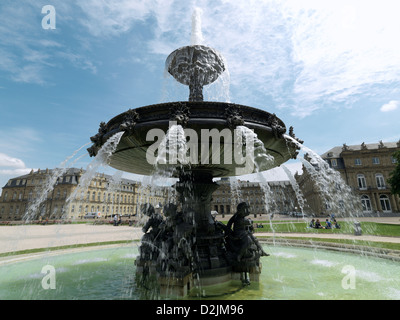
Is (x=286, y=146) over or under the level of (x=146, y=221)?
over

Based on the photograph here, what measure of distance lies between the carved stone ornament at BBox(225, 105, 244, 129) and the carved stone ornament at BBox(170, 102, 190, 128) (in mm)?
820

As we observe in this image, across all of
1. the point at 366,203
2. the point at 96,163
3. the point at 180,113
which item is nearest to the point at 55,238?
the point at 96,163

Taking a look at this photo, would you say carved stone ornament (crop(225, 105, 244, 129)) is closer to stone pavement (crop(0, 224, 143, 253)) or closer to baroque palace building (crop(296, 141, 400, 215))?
stone pavement (crop(0, 224, 143, 253))

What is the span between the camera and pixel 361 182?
47500 mm

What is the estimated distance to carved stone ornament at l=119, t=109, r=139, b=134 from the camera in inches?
163

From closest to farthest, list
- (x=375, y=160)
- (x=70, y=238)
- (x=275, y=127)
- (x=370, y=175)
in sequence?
(x=275, y=127) → (x=70, y=238) → (x=370, y=175) → (x=375, y=160)

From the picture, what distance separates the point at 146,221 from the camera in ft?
19.1

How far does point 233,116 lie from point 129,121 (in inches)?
85.7

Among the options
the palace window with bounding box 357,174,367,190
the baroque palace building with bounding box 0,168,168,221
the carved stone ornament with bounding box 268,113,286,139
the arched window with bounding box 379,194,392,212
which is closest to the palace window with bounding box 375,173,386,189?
the arched window with bounding box 379,194,392,212

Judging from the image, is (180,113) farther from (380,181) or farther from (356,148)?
(356,148)

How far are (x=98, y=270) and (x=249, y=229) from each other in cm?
481

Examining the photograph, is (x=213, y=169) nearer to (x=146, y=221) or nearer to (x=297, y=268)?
(x=146, y=221)
